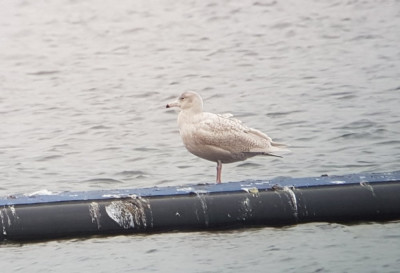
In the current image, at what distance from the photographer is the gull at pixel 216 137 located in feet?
31.3

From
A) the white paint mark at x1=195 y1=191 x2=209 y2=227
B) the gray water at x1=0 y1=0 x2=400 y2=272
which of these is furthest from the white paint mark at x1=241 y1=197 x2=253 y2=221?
the white paint mark at x1=195 y1=191 x2=209 y2=227

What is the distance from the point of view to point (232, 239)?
8.64 metres

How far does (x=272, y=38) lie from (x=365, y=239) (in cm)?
Answer: 1141

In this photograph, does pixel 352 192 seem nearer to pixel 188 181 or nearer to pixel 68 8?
pixel 188 181

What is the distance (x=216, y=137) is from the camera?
952cm

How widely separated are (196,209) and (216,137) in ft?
2.96

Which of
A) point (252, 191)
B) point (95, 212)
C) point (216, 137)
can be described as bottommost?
point (95, 212)

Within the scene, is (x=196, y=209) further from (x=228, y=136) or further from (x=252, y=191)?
(x=228, y=136)

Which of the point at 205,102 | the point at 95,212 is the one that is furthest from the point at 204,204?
the point at 205,102

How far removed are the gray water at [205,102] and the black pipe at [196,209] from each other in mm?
84

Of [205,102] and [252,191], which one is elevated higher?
[205,102]

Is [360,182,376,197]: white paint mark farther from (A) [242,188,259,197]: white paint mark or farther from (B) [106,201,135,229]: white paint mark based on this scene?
(B) [106,201,135,229]: white paint mark

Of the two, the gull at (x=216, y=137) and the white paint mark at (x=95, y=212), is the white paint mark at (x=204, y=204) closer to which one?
the white paint mark at (x=95, y=212)

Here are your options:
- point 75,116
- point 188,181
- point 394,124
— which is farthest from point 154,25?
point 188,181
